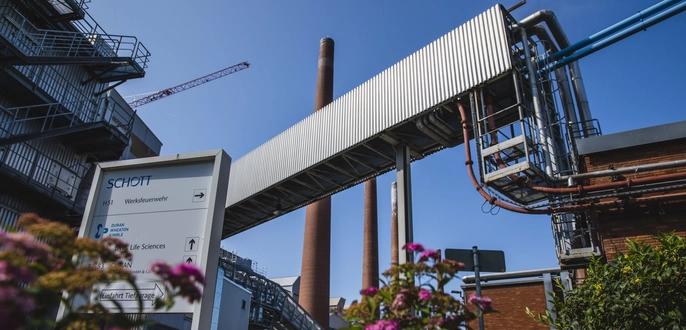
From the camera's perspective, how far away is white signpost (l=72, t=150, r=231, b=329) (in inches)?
195

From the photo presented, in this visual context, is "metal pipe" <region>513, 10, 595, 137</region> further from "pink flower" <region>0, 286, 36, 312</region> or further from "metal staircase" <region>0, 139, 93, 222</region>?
"metal staircase" <region>0, 139, 93, 222</region>

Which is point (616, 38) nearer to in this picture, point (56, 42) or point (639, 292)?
point (639, 292)

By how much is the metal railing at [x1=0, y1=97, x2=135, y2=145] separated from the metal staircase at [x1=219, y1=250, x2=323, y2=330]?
24.3 feet

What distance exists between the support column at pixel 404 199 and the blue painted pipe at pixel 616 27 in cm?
482

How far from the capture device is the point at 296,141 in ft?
Answer: 54.9

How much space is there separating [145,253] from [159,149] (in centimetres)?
1813

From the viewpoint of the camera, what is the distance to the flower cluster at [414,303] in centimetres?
318

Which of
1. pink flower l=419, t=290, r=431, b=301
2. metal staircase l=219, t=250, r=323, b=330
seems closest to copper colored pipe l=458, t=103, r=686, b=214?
pink flower l=419, t=290, r=431, b=301

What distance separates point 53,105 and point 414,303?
14611 mm

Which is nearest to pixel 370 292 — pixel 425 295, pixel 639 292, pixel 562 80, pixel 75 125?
pixel 425 295

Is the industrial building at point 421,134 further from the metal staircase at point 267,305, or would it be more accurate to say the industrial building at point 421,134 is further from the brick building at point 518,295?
the metal staircase at point 267,305

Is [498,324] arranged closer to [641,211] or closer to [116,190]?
[641,211]

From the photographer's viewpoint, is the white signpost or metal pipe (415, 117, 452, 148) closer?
the white signpost

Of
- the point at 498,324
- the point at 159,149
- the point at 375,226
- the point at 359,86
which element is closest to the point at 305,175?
the point at 359,86
